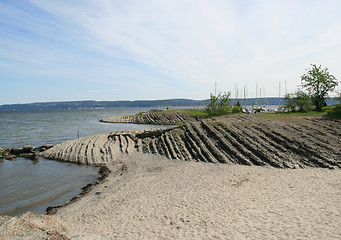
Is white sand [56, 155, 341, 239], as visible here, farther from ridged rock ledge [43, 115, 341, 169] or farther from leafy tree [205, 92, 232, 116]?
leafy tree [205, 92, 232, 116]

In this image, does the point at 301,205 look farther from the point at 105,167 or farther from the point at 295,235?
the point at 105,167

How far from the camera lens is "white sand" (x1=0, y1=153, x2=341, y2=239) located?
7773 millimetres

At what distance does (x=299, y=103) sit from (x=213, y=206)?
30978 mm

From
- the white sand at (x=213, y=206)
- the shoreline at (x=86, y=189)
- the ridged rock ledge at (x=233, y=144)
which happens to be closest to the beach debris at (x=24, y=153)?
the ridged rock ledge at (x=233, y=144)

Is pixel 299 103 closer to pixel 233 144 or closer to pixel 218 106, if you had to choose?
pixel 218 106

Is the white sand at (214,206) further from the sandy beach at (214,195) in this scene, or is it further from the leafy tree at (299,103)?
the leafy tree at (299,103)

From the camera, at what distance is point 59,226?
8.38 meters

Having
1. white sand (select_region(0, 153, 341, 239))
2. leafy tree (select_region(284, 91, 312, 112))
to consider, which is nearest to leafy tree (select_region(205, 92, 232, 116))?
leafy tree (select_region(284, 91, 312, 112))

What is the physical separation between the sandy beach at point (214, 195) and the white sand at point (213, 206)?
3 centimetres

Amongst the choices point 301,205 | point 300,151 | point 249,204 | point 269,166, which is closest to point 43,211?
point 249,204

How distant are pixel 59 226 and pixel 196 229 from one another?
4.73 m

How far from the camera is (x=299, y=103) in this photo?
3503 centimetres

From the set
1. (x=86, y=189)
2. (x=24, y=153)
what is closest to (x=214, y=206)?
(x=86, y=189)

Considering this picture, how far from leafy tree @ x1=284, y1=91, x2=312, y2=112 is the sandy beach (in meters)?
14.6
